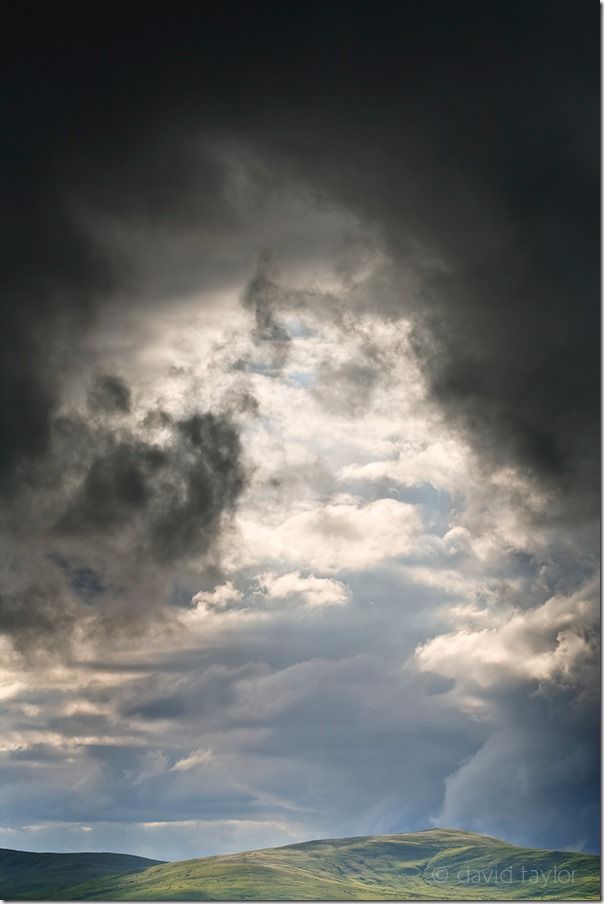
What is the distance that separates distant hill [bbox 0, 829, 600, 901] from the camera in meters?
18.8

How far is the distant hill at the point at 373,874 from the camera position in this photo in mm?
18797

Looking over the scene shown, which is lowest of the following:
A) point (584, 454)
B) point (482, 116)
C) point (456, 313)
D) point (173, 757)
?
point (173, 757)

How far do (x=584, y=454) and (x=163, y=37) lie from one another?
377 inches

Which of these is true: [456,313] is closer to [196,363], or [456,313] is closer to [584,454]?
[584,454]

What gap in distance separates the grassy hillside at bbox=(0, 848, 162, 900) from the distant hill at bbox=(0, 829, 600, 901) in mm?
45

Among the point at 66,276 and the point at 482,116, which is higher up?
the point at 482,116

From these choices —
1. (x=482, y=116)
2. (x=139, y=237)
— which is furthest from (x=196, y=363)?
(x=482, y=116)

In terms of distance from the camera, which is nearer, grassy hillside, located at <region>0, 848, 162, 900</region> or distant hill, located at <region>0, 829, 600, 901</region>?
distant hill, located at <region>0, 829, 600, 901</region>

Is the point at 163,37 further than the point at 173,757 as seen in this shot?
Yes

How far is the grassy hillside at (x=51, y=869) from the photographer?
19.0m

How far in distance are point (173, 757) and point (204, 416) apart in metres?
5.31

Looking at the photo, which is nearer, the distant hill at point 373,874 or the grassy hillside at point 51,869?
the distant hill at point 373,874

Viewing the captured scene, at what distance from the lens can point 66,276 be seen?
806 inches

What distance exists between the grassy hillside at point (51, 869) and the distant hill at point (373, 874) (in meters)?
0.05
